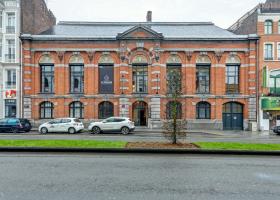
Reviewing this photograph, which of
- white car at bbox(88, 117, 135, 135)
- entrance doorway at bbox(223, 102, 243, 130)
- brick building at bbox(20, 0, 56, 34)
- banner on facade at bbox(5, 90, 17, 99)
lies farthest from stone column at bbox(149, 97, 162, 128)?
brick building at bbox(20, 0, 56, 34)

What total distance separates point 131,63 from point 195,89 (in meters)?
8.18

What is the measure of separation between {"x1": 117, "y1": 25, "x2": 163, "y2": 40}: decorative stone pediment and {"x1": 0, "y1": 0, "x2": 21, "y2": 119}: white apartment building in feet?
40.7

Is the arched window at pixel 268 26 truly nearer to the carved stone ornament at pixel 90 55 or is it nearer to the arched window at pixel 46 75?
the carved stone ornament at pixel 90 55

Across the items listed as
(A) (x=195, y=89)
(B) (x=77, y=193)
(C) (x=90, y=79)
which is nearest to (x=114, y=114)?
(C) (x=90, y=79)

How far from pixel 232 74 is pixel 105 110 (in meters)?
15.7

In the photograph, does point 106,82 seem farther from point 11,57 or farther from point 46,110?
point 11,57

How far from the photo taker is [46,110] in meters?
33.2

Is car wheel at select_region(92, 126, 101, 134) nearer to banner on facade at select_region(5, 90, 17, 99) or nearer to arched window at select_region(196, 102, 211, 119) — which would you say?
banner on facade at select_region(5, 90, 17, 99)

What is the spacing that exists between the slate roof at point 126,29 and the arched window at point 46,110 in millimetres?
7965

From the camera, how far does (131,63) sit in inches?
1296

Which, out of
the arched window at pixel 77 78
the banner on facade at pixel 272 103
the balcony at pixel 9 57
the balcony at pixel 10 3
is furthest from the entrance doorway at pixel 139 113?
the balcony at pixel 10 3

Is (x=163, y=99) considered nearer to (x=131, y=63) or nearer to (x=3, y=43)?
(x=131, y=63)

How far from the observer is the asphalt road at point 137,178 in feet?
19.3

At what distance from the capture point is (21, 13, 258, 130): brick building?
3253 cm
